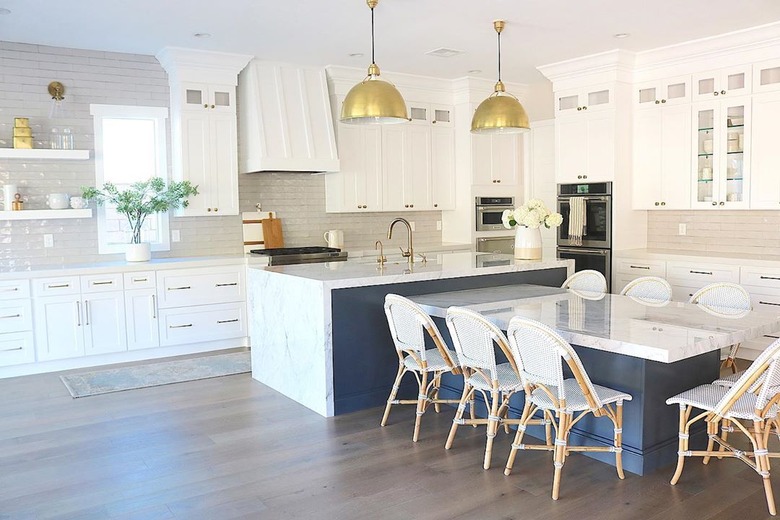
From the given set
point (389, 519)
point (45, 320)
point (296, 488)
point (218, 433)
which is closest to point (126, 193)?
point (45, 320)

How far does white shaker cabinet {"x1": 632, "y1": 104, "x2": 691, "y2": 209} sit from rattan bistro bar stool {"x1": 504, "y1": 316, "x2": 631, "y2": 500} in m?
3.88

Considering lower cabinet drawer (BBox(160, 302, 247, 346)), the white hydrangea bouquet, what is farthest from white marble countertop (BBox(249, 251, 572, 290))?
lower cabinet drawer (BBox(160, 302, 247, 346))

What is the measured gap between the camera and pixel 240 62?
21.6ft

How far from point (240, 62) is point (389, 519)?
16.0ft

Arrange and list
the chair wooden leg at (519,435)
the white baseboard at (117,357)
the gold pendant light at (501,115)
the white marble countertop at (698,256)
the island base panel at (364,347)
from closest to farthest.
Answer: the chair wooden leg at (519,435)
the island base panel at (364,347)
the gold pendant light at (501,115)
the white baseboard at (117,357)
the white marble countertop at (698,256)

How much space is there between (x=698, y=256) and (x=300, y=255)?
12.3 ft

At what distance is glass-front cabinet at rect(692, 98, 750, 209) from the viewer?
6.17 m

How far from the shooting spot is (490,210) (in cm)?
834

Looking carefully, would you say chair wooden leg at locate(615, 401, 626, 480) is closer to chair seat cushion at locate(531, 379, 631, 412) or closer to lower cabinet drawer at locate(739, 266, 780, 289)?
chair seat cushion at locate(531, 379, 631, 412)

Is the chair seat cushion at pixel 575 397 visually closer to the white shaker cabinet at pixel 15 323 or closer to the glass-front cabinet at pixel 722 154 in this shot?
the glass-front cabinet at pixel 722 154

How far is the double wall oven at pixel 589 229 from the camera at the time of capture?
6.98 meters

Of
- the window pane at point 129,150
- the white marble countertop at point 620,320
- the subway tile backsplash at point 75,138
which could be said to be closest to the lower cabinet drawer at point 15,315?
the subway tile backsplash at point 75,138

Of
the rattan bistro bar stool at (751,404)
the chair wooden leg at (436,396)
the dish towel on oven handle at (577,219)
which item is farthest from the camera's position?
the dish towel on oven handle at (577,219)

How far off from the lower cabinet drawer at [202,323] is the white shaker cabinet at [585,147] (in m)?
3.66
